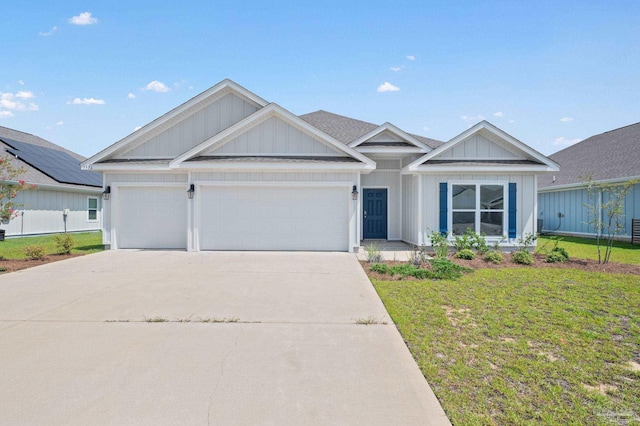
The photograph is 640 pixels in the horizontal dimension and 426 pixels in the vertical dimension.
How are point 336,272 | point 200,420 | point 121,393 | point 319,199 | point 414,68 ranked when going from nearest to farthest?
point 200,420
point 121,393
point 336,272
point 319,199
point 414,68

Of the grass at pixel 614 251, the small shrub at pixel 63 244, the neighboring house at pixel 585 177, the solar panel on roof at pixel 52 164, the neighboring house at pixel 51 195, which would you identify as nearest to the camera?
the grass at pixel 614 251

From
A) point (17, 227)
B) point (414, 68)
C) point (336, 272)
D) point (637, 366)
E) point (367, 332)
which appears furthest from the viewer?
point (17, 227)

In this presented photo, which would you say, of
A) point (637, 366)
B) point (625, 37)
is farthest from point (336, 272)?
point (625, 37)

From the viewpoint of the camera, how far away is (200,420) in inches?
104

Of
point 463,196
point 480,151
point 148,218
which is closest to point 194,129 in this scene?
point 148,218

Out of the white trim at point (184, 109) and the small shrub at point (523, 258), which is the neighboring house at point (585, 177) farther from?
the white trim at point (184, 109)

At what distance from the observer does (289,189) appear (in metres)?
11.6

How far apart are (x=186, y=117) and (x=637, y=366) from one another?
13981 millimetres

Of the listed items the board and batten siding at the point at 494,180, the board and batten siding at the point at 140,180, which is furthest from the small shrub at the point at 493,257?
the board and batten siding at the point at 140,180

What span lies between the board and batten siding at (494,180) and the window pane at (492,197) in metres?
0.28

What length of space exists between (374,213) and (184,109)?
28.3 ft

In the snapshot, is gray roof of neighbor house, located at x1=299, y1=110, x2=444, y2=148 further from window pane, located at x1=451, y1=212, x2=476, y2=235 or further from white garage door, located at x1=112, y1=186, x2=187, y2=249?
white garage door, located at x1=112, y1=186, x2=187, y2=249

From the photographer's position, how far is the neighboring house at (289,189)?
1147 centimetres

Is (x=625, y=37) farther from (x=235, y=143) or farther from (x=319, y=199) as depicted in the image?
(x=235, y=143)
